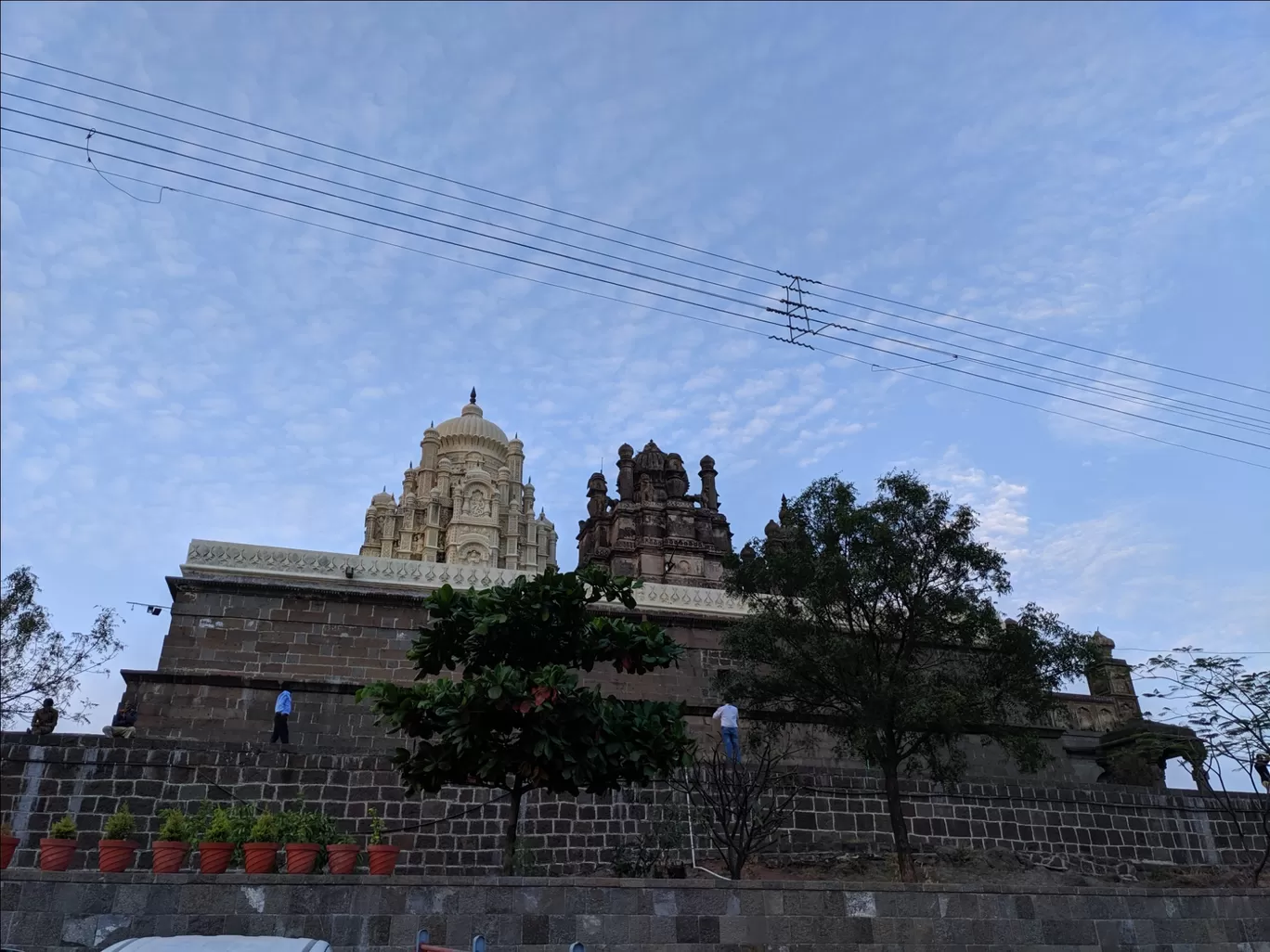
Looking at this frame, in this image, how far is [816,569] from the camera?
39.5ft

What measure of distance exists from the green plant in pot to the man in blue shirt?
17.1ft

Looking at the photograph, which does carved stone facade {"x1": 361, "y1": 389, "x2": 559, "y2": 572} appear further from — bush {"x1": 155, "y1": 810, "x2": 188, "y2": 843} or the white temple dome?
bush {"x1": 155, "y1": 810, "x2": 188, "y2": 843}

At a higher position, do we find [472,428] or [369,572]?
[472,428]

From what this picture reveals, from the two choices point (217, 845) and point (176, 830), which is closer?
point (217, 845)

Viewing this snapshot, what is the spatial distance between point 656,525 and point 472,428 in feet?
61.0

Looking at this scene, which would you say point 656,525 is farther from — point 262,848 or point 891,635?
point 262,848

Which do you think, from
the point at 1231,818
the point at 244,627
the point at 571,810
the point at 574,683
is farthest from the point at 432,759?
the point at 1231,818

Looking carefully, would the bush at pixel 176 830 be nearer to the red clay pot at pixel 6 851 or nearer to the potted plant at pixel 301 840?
the potted plant at pixel 301 840

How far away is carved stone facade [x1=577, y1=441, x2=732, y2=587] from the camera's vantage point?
116 feet

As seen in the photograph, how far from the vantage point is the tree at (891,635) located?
11531 mm

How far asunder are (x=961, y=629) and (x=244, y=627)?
1130 cm

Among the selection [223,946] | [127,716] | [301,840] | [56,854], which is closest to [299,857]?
[301,840]

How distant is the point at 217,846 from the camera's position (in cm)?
A: 757

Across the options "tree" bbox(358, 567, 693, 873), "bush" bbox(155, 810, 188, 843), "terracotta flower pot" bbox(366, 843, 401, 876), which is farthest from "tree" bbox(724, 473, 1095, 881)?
"bush" bbox(155, 810, 188, 843)
